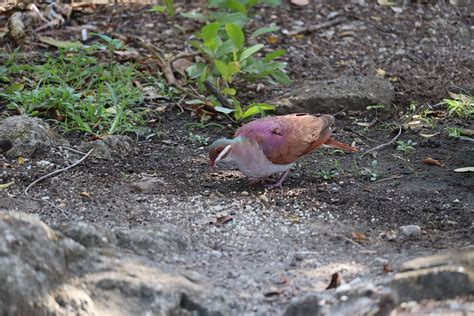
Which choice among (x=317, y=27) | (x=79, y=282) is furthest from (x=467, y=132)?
(x=79, y=282)

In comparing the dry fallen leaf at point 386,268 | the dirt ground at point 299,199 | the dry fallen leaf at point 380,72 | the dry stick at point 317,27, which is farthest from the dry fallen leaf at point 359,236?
the dry stick at point 317,27

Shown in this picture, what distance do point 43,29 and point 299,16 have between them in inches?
93.2

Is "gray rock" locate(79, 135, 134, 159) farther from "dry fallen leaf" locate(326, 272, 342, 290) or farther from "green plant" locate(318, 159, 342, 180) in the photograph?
"dry fallen leaf" locate(326, 272, 342, 290)

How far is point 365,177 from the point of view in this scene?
493 centimetres

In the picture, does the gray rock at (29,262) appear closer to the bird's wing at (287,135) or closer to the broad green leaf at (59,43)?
the bird's wing at (287,135)

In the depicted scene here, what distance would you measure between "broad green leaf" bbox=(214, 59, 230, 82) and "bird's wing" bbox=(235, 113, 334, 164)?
1.16m

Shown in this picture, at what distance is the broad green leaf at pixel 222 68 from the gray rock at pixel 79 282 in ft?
8.98

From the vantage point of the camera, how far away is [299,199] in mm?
4617

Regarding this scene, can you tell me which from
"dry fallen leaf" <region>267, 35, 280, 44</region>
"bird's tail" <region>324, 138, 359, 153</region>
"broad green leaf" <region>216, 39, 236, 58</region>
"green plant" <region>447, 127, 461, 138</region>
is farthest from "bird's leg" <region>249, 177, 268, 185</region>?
"dry fallen leaf" <region>267, 35, 280, 44</region>

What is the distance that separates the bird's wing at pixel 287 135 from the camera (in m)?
4.68

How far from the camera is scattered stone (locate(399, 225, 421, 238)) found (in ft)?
13.2

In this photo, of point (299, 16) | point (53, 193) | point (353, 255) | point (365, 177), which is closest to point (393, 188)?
point (365, 177)

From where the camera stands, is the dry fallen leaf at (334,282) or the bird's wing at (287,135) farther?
the bird's wing at (287,135)

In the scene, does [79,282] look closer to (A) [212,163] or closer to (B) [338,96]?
(A) [212,163]
